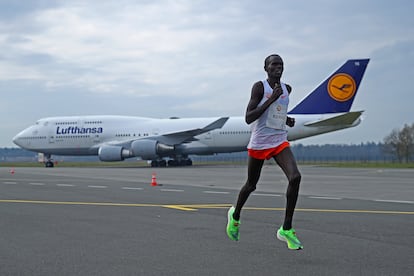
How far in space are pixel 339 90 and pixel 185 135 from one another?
11073 mm

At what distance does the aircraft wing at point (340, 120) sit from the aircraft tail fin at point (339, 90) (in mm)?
1118

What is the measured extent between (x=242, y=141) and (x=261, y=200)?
28.4 meters

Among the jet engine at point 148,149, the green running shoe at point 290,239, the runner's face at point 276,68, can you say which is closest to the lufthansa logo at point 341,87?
the jet engine at point 148,149

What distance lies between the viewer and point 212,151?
4091cm

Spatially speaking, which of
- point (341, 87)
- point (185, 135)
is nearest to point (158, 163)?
point (185, 135)

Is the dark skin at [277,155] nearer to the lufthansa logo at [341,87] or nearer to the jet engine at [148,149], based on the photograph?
the lufthansa logo at [341,87]

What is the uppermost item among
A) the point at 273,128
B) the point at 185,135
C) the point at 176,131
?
the point at 176,131

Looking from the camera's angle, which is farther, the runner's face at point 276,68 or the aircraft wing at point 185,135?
the aircraft wing at point 185,135

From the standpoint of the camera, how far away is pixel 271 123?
5.45 metres

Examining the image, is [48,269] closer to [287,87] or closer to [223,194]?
[287,87]

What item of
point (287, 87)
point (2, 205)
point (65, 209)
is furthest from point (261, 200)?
point (287, 87)

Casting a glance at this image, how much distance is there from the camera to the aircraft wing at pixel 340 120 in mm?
35153

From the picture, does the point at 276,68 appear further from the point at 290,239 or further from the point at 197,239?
the point at 197,239

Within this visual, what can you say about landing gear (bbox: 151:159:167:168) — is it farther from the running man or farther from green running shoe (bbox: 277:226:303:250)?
green running shoe (bbox: 277:226:303:250)
